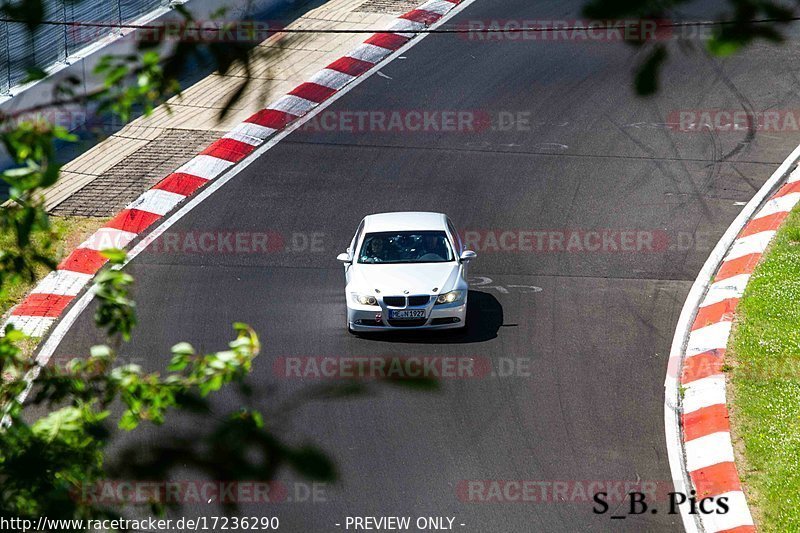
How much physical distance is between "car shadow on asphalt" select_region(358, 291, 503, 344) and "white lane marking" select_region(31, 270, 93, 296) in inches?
158

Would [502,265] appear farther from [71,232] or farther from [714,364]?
[71,232]

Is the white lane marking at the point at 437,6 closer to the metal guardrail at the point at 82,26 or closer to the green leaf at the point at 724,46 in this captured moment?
the metal guardrail at the point at 82,26

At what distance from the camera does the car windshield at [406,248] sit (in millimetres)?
13961

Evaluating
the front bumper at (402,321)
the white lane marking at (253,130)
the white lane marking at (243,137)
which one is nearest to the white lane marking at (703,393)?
the front bumper at (402,321)

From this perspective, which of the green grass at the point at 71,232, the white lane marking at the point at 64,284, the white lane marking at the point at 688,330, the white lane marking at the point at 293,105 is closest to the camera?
the white lane marking at the point at 688,330

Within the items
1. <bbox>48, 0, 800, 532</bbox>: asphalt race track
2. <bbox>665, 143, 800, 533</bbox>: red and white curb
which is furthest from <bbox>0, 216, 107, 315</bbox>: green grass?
<bbox>665, 143, 800, 533</bbox>: red and white curb

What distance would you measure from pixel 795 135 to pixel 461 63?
649 centimetres

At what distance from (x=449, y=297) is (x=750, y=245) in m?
4.84

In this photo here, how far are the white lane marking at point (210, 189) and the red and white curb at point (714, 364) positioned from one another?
257 inches

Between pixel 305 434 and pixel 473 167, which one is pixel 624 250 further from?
pixel 305 434

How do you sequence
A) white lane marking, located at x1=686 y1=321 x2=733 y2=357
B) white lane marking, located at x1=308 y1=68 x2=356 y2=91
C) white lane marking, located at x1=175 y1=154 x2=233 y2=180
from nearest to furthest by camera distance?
1. white lane marking, located at x1=686 y1=321 x2=733 y2=357
2. white lane marking, located at x1=175 y1=154 x2=233 y2=180
3. white lane marking, located at x1=308 y1=68 x2=356 y2=91

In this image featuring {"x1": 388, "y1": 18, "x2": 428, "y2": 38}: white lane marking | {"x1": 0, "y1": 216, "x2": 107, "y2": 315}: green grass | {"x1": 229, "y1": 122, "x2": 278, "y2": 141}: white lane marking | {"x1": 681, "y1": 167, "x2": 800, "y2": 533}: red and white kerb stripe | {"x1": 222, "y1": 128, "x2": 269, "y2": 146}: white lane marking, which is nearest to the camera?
{"x1": 681, "y1": 167, "x2": 800, "y2": 533}: red and white kerb stripe

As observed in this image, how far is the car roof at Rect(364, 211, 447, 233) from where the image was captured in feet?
46.7

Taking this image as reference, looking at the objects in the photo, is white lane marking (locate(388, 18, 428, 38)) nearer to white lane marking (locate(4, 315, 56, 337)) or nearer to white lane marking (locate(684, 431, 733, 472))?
white lane marking (locate(4, 315, 56, 337))
